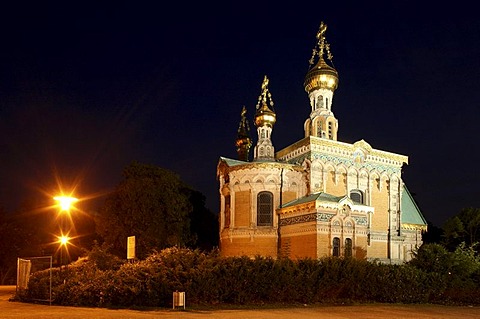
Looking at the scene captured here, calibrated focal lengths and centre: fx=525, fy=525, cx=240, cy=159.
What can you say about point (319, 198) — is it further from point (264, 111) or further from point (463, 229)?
point (463, 229)

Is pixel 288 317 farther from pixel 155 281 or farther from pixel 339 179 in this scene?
pixel 339 179

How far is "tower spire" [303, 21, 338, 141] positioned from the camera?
40469 mm

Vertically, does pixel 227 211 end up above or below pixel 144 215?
above

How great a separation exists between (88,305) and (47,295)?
2.65 m

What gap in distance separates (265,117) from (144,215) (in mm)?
12051

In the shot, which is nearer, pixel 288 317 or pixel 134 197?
pixel 288 317

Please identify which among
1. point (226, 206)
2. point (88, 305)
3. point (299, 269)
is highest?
point (226, 206)

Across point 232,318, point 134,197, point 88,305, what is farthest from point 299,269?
point 134,197

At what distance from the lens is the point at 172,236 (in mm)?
38469

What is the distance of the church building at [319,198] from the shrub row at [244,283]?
319 inches

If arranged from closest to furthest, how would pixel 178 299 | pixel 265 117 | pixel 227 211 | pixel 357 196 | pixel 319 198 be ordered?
pixel 178 299
pixel 319 198
pixel 357 196
pixel 227 211
pixel 265 117

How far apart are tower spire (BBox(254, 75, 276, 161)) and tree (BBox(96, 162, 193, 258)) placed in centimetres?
706

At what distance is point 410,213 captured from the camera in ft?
134

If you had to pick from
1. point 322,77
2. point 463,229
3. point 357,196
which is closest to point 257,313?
point 357,196
